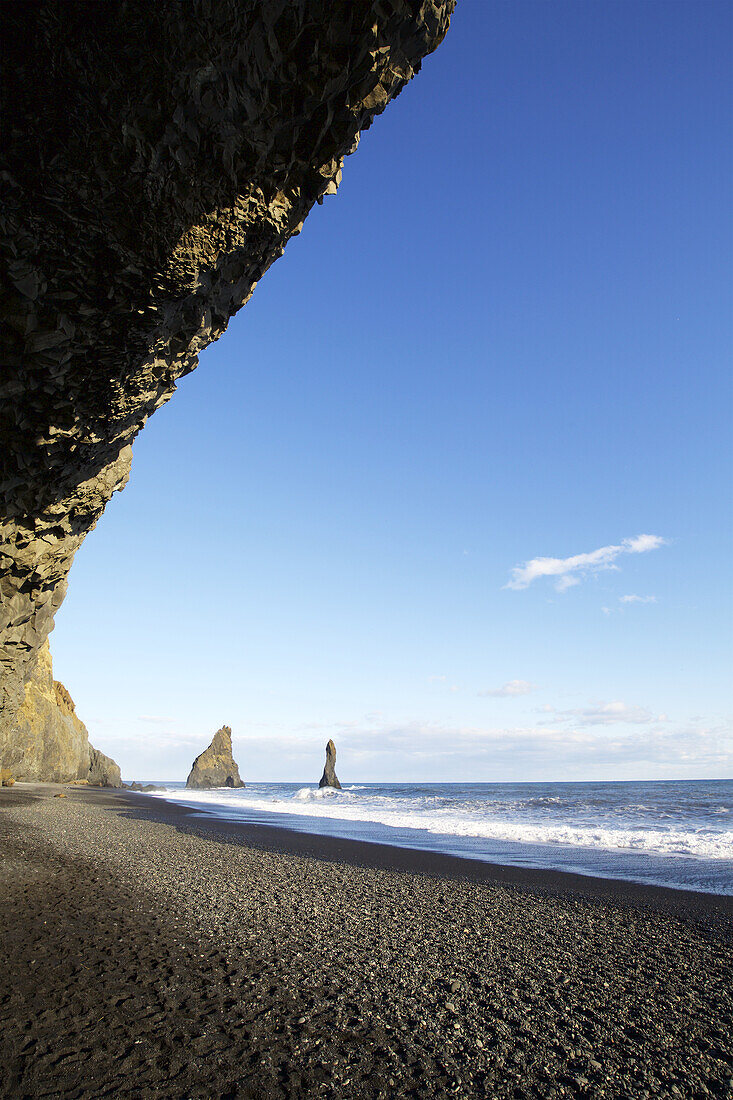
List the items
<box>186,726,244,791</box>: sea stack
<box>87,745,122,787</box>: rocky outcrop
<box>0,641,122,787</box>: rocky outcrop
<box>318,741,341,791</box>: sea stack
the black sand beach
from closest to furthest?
the black sand beach → <box>0,641,122,787</box>: rocky outcrop → <box>87,745,122,787</box>: rocky outcrop → <box>318,741,341,791</box>: sea stack → <box>186,726,244,791</box>: sea stack

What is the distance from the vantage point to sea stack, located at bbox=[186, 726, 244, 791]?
97.4 metres

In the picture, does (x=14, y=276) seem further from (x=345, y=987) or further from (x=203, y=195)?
(x=345, y=987)

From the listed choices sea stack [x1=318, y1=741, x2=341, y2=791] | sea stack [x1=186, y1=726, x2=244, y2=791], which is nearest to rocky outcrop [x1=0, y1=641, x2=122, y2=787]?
sea stack [x1=318, y1=741, x2=341, y2=791]

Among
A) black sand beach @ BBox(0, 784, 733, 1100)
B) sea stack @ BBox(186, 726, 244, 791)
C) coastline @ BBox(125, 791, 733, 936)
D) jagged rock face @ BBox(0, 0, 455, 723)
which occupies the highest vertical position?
jagged rock face @ BBox(0, 0, 455, 723)

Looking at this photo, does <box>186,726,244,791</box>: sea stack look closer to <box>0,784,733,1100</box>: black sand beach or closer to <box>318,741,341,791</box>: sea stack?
<box>318,741,341,791</box>: sea stack

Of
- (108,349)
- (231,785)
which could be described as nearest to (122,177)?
(108,349)

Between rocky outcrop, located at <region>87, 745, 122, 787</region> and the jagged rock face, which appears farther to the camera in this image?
rocky outcrop, located at <region>87, 745, 122, 787</region>

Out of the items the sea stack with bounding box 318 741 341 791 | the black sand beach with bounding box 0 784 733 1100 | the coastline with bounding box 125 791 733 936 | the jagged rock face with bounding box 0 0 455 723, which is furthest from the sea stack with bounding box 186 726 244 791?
the jagged rock face with bounding box 0 0 455 723

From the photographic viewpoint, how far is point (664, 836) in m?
19.3

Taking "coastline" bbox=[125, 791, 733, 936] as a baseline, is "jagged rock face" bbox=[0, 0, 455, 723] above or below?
above

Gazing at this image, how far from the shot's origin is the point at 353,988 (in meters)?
5.28

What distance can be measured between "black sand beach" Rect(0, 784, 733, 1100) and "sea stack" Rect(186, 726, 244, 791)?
97.2m

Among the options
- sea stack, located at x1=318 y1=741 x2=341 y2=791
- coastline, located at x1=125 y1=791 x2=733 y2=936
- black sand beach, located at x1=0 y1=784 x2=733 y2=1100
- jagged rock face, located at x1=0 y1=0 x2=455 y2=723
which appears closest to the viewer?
black sand beach, located at x1=0 y1=784 x2=733 y2=1100

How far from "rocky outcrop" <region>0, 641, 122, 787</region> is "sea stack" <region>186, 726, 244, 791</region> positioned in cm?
4207
